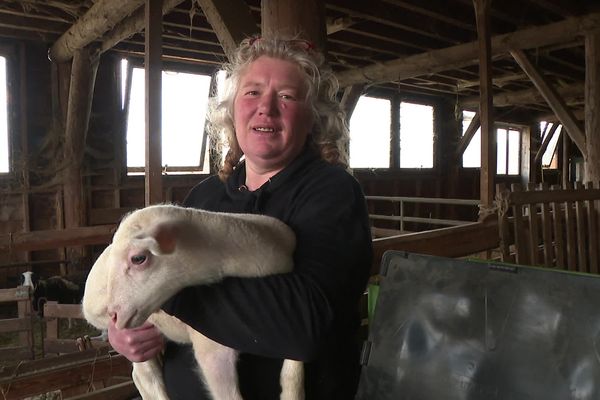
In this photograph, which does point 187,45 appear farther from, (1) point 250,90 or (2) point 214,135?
(1) point 250,90

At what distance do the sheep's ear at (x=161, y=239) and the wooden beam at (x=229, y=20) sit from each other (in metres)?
1.56

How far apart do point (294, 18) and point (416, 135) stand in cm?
986

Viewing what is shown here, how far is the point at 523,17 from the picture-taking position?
5930mm

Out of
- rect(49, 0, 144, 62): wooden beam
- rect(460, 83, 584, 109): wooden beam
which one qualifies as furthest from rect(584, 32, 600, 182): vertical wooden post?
rect(460, 83, 584, 109): wooden beam

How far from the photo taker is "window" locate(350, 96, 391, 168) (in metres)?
10.6

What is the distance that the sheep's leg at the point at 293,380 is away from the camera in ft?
4.01

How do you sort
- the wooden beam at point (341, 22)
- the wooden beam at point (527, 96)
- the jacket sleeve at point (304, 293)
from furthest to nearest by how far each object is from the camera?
the wooden beam at point (527, 96) → the wooden beam at point (341, 22) → the jacket sleeve at point (304, 293)

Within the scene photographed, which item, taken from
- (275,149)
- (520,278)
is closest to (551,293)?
(520,278)

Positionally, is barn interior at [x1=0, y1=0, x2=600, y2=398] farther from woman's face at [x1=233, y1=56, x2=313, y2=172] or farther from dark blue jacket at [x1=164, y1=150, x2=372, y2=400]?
dark blue jacket at [x1=164, y1=150, x2=372, y2=400]

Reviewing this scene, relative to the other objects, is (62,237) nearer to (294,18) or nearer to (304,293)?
(294,18)

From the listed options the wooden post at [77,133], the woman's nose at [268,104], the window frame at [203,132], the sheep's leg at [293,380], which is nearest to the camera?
the sheep's leg at [293,380]

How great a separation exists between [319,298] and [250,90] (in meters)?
0.62

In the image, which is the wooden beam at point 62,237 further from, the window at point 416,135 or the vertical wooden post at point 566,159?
the vertical wooden post at point 566,159

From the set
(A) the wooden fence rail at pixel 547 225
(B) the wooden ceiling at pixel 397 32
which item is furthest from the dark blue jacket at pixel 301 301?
(B) the wooden ceiling at pixel 397 32
